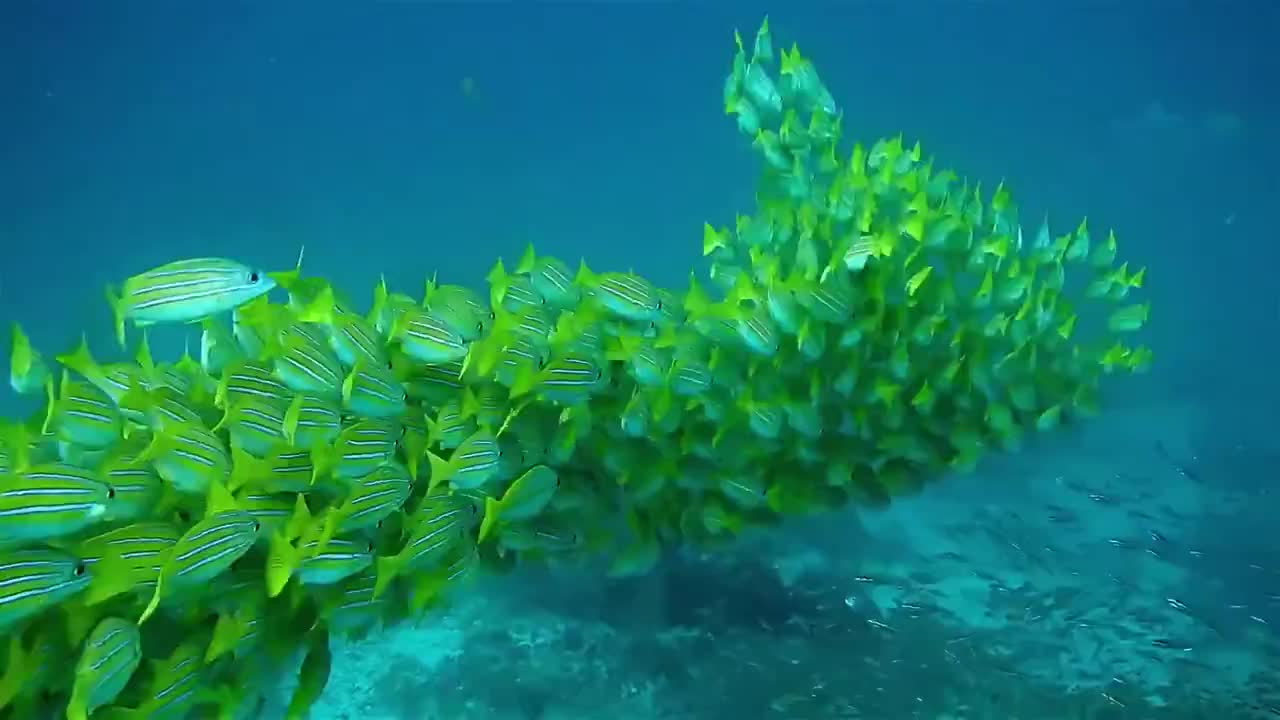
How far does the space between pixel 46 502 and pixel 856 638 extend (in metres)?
4.21

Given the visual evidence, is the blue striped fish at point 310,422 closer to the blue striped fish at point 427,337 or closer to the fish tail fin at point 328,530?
the fish tail fin at point 328,530

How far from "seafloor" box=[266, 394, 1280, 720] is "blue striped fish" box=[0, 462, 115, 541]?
8.94ft

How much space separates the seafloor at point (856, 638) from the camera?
4578 mm

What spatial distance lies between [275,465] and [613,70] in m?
32.9

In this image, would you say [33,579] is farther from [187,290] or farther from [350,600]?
[187,290]

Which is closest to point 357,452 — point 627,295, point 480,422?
point 480,422

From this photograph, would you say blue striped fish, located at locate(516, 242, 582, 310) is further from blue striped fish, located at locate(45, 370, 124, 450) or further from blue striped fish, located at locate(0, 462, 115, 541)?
blue striped fish, located at locate(0, 462, 115, 541)

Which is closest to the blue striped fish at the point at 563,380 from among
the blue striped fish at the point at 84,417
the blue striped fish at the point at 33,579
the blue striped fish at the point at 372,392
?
the blue striped fish at the point at 372,392

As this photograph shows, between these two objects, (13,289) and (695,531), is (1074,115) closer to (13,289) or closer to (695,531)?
(695,531)

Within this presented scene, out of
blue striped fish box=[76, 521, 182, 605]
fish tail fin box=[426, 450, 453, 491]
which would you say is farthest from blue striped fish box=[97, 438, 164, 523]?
fish tail fin box=[426, 450, 453, 491]

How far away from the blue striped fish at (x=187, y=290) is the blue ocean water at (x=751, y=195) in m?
0.24

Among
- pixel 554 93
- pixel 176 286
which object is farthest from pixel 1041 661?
pixel 554 93

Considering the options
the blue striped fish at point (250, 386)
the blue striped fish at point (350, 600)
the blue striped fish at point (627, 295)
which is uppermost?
the blue striped fish at point (627, 295)

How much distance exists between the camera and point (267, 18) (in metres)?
34.7
